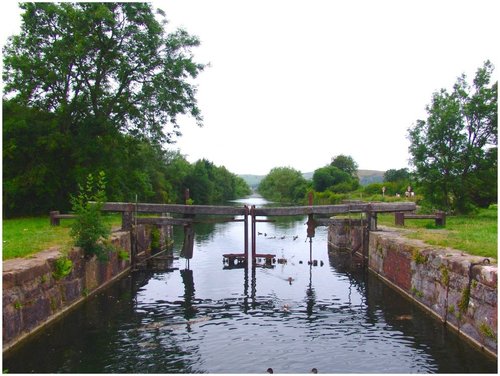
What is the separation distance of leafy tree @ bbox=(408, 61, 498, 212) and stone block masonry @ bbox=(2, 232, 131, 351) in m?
17.5

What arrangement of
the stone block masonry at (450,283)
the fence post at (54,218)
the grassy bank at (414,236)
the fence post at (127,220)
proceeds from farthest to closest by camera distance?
the fence post at (127,220) < the fence post at (54,218) < the grassy bank at (414,236) < the stone block masonry at (450,283)

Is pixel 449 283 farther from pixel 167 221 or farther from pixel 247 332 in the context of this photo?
pixel 167 221

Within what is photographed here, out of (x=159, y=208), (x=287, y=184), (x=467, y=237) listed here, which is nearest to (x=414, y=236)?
(x=467, y=237)

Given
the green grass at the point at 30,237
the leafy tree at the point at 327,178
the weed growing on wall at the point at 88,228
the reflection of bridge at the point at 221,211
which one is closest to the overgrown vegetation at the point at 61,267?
the green grass at the point at 30,237

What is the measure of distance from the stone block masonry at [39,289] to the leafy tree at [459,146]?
17.5m

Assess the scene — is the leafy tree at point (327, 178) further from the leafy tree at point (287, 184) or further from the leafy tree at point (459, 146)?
the leafy tree at point (459, 146)

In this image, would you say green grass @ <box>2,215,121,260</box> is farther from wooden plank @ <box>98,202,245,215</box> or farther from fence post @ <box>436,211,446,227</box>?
fence post @ <box>436,211,446,227</box>

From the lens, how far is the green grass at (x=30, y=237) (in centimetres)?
1351

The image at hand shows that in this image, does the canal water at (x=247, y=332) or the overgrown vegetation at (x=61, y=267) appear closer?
the canal water at (x=247, y=332)

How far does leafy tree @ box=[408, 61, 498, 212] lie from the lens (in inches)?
938

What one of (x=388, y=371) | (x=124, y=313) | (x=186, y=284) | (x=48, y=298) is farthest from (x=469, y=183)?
(x=48, y=298)

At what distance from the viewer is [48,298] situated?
40.7 feet

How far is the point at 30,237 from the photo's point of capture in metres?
16.7

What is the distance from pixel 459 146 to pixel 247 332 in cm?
1754
